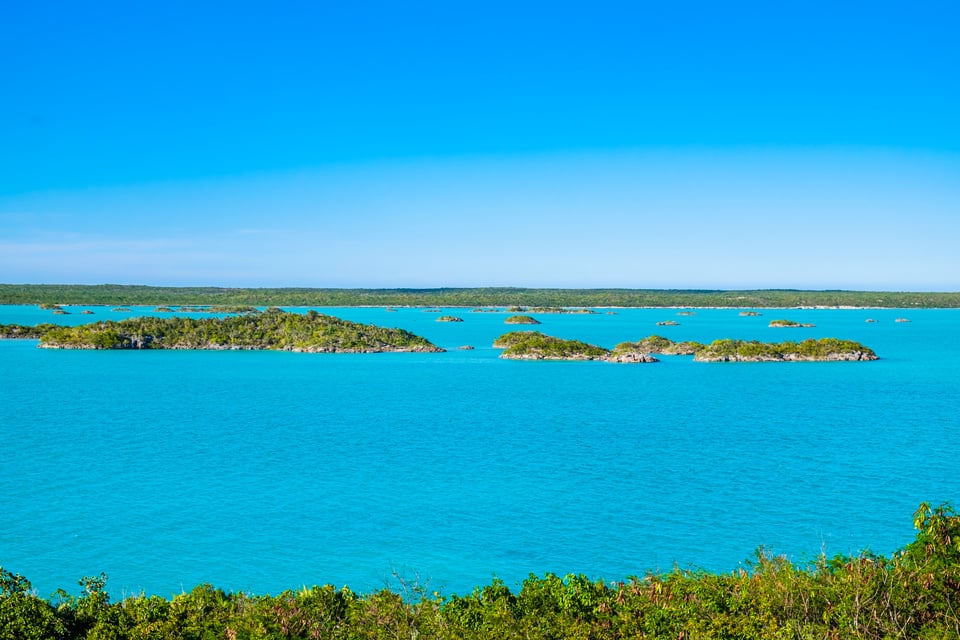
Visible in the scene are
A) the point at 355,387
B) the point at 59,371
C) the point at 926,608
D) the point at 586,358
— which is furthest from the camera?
the point at 586,358

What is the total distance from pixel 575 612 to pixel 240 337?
398 ft

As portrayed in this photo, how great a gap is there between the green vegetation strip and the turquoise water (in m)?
10.1

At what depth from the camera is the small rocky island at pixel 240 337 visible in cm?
13038

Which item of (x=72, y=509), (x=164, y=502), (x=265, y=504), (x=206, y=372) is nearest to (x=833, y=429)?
(x=265, y=504)

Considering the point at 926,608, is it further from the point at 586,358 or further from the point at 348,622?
the point at 586,358

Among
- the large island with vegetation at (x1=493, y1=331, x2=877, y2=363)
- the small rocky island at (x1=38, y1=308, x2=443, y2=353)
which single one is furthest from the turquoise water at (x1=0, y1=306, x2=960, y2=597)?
the small rocky island at (x1=38, y1=308, x2=443, y2=353)

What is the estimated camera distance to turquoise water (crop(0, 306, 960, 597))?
1264 inches

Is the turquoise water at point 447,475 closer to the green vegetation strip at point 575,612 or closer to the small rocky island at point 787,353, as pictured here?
the green vegetation strip at point 575,612

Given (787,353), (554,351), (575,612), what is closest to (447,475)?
(575,612)

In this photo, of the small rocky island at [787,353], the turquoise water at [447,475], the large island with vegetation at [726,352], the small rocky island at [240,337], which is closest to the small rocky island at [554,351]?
the large island with vegetation at [726,352]

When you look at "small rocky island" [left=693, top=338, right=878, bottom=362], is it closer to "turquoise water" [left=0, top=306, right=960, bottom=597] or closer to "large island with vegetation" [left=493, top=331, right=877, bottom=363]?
"large island with vegetation" [left=493, top=331, right=877, bottom=363]

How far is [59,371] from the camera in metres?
102

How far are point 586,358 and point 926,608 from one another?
326ft

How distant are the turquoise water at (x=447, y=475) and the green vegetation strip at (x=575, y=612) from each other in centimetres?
1012
